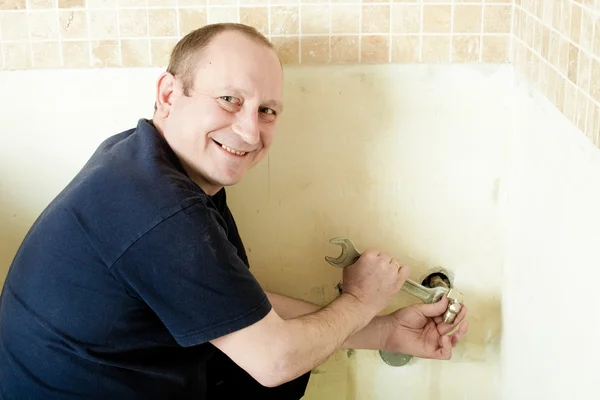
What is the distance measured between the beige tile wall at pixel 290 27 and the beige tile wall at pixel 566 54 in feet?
0.36

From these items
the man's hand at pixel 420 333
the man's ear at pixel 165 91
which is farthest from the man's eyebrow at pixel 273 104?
the man's hand at pixel 420 333

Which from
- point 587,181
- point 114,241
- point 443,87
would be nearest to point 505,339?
point 443,87

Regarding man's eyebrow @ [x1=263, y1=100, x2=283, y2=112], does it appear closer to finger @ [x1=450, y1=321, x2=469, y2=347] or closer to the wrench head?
the wrench head

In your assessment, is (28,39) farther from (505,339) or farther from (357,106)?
(505,339)

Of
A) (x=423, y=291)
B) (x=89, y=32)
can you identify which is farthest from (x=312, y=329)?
(x=89, y=32)

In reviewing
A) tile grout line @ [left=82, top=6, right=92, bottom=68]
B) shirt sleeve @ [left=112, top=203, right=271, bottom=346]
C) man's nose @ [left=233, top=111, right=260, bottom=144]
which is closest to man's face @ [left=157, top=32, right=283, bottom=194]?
man's nose @ [left=233, top=111, right=260, bottom=144]

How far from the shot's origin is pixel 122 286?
4.28 feet

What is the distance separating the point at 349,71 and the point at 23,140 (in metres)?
0.63

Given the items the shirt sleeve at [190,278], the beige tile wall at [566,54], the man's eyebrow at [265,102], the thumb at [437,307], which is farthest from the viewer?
the thumb at [437,307]

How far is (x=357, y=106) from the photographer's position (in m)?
1.69

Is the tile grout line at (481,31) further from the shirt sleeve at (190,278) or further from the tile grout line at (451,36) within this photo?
the shirt sleeve at (190,278)

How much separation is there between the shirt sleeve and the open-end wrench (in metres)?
0.40

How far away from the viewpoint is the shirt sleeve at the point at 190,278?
4.10ft

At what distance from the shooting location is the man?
126 centimetres
